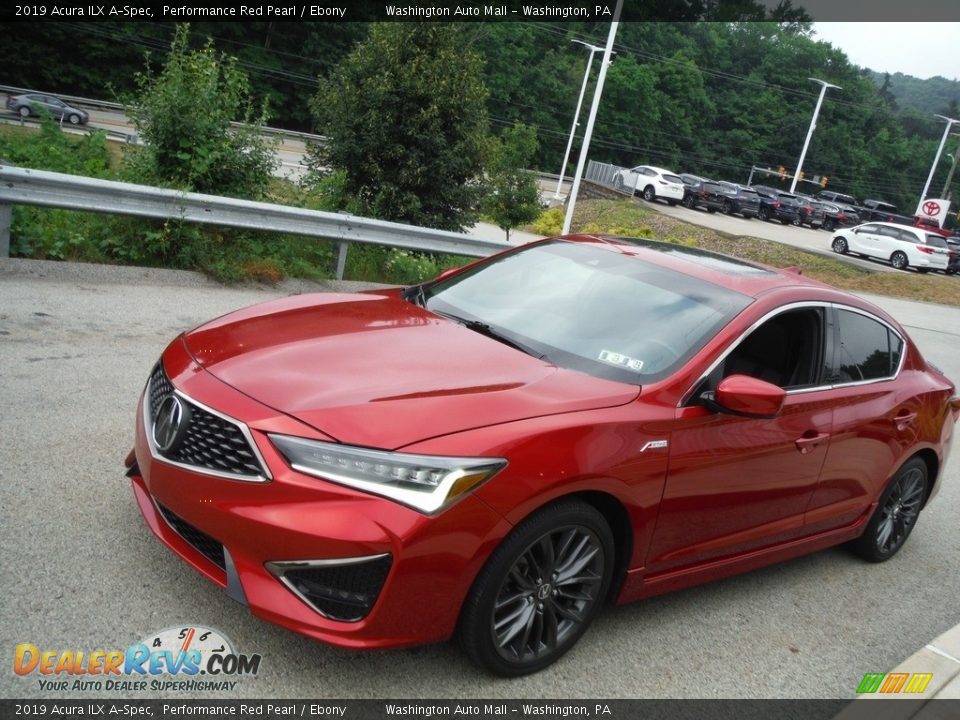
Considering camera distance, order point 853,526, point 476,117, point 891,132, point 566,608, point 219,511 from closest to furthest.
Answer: point 219,511 → point 566,608 → point 853,526 → point 476,117 → point 891,132

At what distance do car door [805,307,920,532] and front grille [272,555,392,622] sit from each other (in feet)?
8.77

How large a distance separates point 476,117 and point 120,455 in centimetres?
1000

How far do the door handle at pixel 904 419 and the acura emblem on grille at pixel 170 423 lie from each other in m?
3.90

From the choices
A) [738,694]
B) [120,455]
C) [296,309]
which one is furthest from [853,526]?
[120,455]

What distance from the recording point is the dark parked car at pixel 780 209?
5578 centimetres

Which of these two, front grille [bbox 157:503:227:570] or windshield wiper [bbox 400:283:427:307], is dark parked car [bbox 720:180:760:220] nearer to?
windshield wiper [bbox 400:283:427:307]

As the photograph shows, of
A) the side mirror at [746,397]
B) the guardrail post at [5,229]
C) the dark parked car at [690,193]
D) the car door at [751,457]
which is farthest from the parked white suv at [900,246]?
the side mirror at [746,397]

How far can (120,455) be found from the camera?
4969mm

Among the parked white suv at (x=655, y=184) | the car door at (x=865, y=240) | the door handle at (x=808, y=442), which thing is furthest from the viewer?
the parked white suv at (x=655, y=184)

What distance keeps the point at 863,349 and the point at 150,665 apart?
13.0 feet

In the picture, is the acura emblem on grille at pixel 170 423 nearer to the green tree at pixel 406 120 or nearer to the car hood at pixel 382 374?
the car hood at pixel 382 374

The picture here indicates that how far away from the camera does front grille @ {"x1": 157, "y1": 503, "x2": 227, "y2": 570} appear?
338cm

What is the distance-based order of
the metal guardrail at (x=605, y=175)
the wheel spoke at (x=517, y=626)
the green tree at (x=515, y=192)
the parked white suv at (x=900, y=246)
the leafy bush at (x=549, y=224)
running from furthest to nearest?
the metal guardrail at (x=605, y=175) → the parked white suv at (x=900, y=246) → the leafy bush at (x=549, y=224) → the green tree at (x=515, y=192) → the wheel spoke at (x=517, y=626)

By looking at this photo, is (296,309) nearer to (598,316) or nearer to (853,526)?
(598,316)
